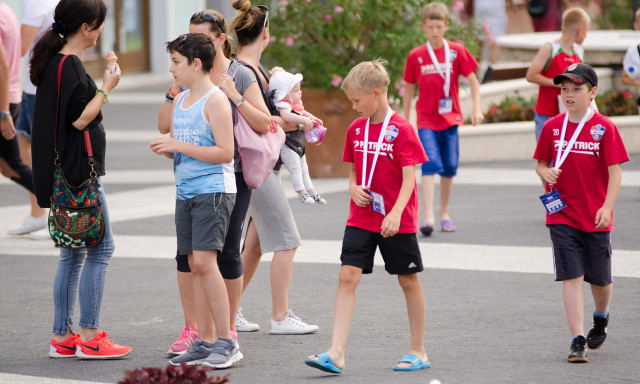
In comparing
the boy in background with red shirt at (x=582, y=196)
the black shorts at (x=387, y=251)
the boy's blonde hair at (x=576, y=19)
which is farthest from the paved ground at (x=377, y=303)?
the boy's blonde hair at (x=576, y=19)

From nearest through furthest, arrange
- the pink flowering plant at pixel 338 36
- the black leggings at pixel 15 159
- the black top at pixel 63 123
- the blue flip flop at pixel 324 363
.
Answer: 1. the blue flip flop at pixel 324 363
2. the black top at pixel 63 123
3. the black leggings at pixel 15 159
4. the pink flowering plant at pixel 338 36

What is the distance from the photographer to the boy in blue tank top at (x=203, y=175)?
5207 millimetres

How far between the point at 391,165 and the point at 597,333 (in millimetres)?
1404

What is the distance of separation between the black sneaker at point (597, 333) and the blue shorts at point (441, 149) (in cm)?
342

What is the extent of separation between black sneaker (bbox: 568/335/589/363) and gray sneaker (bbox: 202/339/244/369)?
167cm

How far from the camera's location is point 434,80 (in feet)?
29.6

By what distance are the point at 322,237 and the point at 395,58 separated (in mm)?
3474

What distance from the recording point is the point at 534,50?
1619cm

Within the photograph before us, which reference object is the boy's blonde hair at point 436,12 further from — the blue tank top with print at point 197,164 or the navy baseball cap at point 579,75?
the blue tank top with print at point 197,164

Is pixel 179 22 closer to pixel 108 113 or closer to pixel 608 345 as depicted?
pixel 108 113

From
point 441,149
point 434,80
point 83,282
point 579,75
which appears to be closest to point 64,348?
point 83,282

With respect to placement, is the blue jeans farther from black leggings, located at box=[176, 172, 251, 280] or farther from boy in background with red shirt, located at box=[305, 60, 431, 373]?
boy in background with red shirt, located at box=[305, 60, 431, 373]

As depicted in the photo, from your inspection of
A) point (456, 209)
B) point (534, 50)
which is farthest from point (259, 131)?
point (534, 50)

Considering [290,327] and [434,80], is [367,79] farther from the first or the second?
[434,80]
